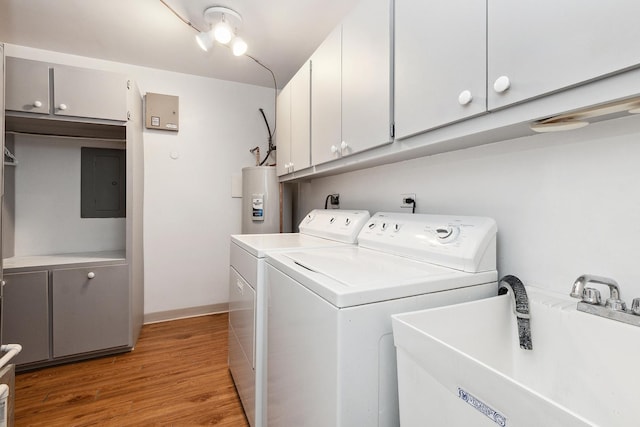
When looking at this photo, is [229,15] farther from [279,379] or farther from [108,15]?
[279,379]

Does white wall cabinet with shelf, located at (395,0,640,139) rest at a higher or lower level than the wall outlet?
higher

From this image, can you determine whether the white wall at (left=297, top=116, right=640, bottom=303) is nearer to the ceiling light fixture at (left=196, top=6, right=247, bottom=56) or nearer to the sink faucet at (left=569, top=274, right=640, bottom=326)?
the sink faucet at (left=569, top=274, right=640, bottom=326)

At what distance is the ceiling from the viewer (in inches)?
74.5

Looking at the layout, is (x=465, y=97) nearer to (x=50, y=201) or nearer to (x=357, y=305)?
(x=357, y=305)

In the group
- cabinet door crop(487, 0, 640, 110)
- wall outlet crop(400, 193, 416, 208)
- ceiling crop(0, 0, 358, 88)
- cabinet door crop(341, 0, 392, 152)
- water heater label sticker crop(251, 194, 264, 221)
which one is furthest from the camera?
water heater label sticker crop(251, 194, 264, 221)

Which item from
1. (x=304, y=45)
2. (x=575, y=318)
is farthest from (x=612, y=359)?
(x=304, y=45)

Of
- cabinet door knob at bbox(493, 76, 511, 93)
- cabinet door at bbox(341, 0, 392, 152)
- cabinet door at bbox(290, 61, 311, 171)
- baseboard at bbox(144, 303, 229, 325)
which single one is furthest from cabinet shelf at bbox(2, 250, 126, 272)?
cabinet door knob at bbox(493, 76, 511, 93)

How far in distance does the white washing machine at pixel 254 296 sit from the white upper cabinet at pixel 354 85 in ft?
1.35

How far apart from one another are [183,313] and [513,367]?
9.36 ft

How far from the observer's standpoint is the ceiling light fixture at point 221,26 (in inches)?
75.3

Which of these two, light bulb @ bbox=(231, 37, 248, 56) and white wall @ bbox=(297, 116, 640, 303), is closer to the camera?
white wall @ bbox=(297, 116, 640, 303)

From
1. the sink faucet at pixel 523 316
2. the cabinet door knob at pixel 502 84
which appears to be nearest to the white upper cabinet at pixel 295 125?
the cabinet door knob at pixel 502 84

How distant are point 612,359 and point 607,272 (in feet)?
0.79

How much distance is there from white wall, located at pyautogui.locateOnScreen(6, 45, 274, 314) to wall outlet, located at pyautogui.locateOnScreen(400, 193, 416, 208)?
204 cm
